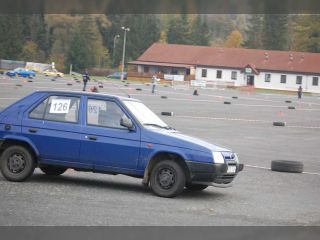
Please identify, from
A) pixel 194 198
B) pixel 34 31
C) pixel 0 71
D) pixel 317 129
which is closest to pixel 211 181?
pixel 194 198

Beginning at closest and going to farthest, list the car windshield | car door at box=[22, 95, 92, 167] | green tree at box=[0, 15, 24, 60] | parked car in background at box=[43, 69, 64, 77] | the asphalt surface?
the asphalt surface < car door at box=[22, 95, 92, 167] < the car windshield < green tree at box=[0, 15, 24, 60] < parked car in background at box=[43, 69, 64, 77]

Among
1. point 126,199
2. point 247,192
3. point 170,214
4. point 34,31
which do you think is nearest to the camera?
point 170,214

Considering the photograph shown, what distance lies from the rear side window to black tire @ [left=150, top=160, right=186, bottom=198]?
64.2 inches

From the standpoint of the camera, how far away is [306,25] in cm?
1011

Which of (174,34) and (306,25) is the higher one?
(174,34)

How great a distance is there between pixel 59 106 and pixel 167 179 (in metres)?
2.24

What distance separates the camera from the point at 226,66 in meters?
84.1

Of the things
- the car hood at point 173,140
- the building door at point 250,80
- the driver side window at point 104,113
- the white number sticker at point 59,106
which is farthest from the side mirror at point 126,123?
the building door at point 250,80

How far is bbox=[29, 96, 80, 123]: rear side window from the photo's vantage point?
36.3ft

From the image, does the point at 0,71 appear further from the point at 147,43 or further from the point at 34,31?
the point at 34,31

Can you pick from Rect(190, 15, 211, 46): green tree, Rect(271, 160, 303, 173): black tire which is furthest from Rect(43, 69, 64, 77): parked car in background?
Rect(271, 160, 303, 173): black tire

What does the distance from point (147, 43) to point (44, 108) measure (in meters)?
78.7

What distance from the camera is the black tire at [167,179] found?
10.4m

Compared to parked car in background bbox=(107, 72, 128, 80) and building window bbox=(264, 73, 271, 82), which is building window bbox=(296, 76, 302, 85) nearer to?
building window bbox=(264, 73, 271, 82)
